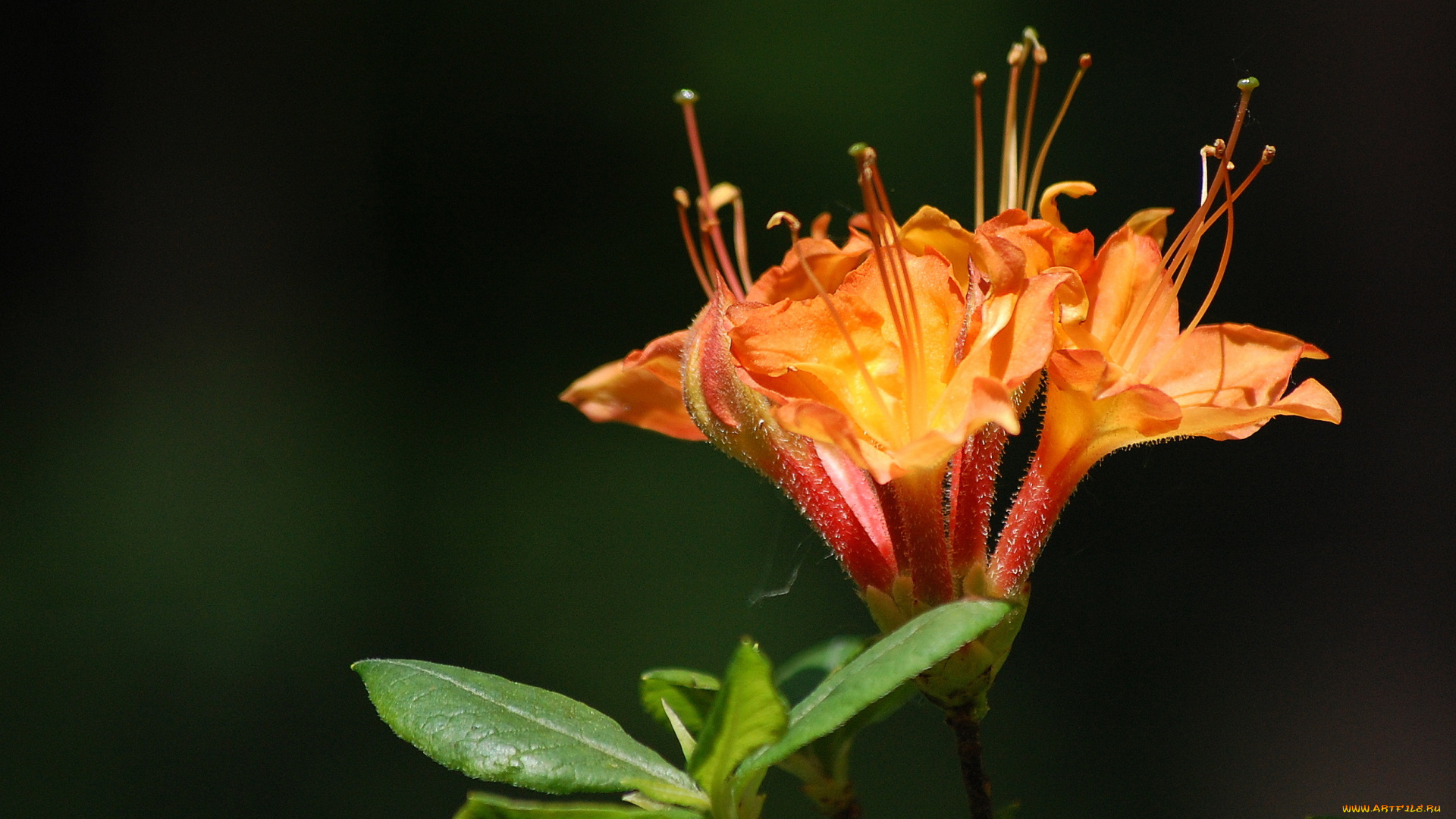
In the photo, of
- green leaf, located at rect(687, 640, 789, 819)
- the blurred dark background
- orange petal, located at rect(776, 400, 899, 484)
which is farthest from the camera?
the blurred dark background

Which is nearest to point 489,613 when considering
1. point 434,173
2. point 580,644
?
point 580,644

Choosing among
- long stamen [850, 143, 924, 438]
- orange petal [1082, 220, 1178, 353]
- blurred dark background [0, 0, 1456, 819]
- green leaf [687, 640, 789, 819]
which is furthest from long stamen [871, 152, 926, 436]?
blurred dark background [0, 0, 1456, 819]

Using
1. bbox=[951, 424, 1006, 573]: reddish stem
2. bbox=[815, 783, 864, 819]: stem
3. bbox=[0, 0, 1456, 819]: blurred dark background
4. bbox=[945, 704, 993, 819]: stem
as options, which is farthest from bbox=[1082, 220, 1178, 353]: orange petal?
bbox=[0, 0, 1456, 819]: blurred dark background

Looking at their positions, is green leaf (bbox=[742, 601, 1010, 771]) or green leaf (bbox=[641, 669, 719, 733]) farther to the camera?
green leaf (bbox=[641, 669, 719, 733])

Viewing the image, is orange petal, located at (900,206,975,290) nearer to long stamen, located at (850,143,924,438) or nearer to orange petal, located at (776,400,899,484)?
long stamen, located at (850,143,924,438)

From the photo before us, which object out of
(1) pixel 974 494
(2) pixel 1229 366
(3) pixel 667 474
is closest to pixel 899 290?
(1) pixel 974 494

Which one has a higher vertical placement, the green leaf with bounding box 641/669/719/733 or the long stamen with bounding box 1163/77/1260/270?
the long stamen with bounding box 1163/77/1260/270

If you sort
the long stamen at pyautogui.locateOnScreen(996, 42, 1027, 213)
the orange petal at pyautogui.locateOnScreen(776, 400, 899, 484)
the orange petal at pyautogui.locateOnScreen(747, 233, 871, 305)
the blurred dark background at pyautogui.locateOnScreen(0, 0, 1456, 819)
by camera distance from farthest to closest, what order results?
the blurred dark background at pyautogui.locateOnScreen(0, 0, 1456, 819) < the long stamen at pyautogui.locateOnScreen(996, 42, 1027, 213) < the orange petal at pyautogui.locateOnScreen(747, 233, 871, 305) < the orange petal at pyautogui.locateOnScreen(776, 400, 899, 484)
